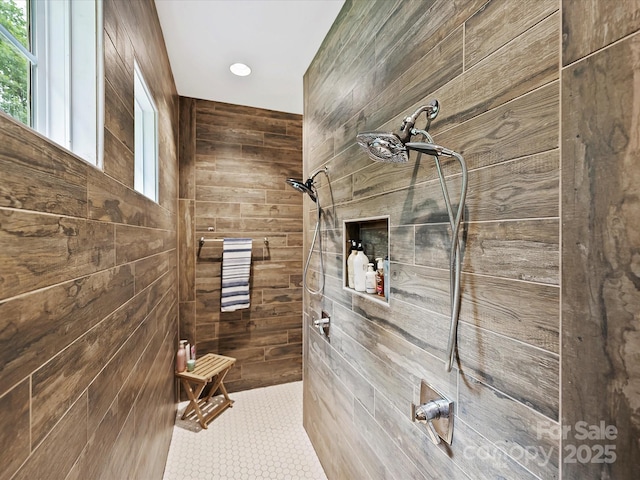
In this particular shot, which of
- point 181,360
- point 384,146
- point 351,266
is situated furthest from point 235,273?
point 384,146

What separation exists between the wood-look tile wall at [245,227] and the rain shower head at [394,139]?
6.40 ft

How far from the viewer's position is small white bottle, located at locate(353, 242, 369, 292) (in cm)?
135

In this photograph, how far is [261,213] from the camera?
2.71 m

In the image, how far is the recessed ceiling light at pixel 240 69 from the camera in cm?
201

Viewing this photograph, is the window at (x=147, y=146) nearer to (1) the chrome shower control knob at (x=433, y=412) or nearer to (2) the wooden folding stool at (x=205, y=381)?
(2) the wooden folding stool at (x=205, y=381)

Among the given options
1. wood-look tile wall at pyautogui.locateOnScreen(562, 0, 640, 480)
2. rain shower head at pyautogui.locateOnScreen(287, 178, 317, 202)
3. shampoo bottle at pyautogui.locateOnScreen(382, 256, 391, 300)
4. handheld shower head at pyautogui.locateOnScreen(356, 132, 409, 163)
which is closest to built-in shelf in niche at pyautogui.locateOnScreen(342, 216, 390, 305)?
shampoo bottle at pyautogui.locateOnScreen(382, 256, 391, 300)

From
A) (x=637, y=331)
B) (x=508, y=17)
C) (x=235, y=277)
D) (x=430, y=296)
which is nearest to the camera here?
(x=637, y=331)

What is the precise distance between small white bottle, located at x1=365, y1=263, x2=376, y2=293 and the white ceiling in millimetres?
1442

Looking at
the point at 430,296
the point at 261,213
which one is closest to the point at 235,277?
the point at 261,213

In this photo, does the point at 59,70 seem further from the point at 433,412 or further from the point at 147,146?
the point at 433,412

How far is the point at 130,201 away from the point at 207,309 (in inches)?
67.4

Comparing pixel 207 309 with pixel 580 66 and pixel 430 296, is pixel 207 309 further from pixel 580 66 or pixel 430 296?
pixel 580 66

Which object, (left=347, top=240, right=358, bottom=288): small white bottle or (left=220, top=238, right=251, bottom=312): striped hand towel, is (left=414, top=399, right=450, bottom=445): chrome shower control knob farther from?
(left=220, top=238, right=251, bottom=312): striped hand towel

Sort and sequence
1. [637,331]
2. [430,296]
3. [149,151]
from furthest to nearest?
[149,151]
[430,296]
[637,331]
